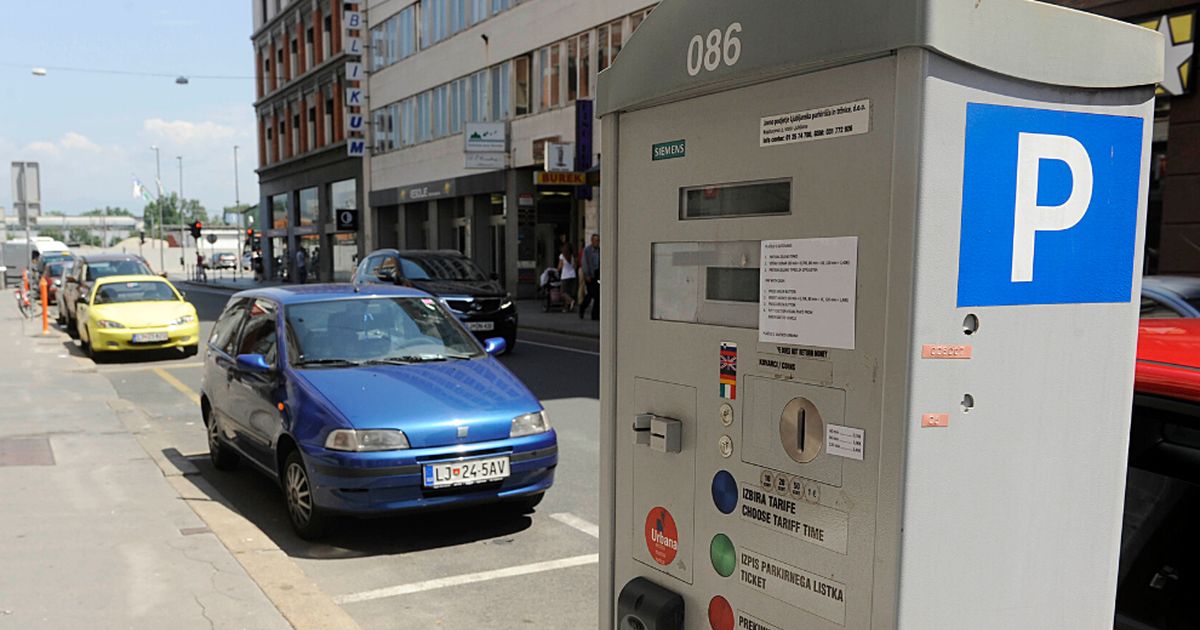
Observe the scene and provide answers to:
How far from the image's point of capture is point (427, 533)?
242 inches

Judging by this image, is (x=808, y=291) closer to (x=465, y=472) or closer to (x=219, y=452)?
(x=465, y=472)

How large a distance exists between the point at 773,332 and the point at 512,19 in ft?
92.6

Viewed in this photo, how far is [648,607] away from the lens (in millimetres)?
2334

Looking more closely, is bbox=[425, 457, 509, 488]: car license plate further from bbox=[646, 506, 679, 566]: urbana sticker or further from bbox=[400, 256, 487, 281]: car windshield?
bbox=[400, 256, 487, 281]: car windshield

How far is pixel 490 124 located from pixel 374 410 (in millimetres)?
23538

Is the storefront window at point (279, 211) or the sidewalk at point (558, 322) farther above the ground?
the storefront window at point (279, 211)

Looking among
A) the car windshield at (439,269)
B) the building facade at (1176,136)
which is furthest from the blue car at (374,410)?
the building facade at (1176,136)

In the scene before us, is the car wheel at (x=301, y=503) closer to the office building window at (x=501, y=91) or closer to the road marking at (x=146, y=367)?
the road marking at (x=146, y=367)

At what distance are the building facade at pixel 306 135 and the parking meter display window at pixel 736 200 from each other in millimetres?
41106

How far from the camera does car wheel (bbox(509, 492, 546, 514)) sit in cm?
634

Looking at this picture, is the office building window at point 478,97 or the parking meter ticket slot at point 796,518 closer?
the parking meter ticket slot at point 796,518

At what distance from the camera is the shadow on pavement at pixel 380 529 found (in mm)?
5840

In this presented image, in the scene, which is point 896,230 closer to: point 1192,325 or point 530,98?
point 1192,325

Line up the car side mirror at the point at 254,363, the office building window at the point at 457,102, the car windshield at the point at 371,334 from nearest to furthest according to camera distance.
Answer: the car side mirror at the point at 254,363
the car windshield at the point at 371,334
the office building window at the point at 457,102
